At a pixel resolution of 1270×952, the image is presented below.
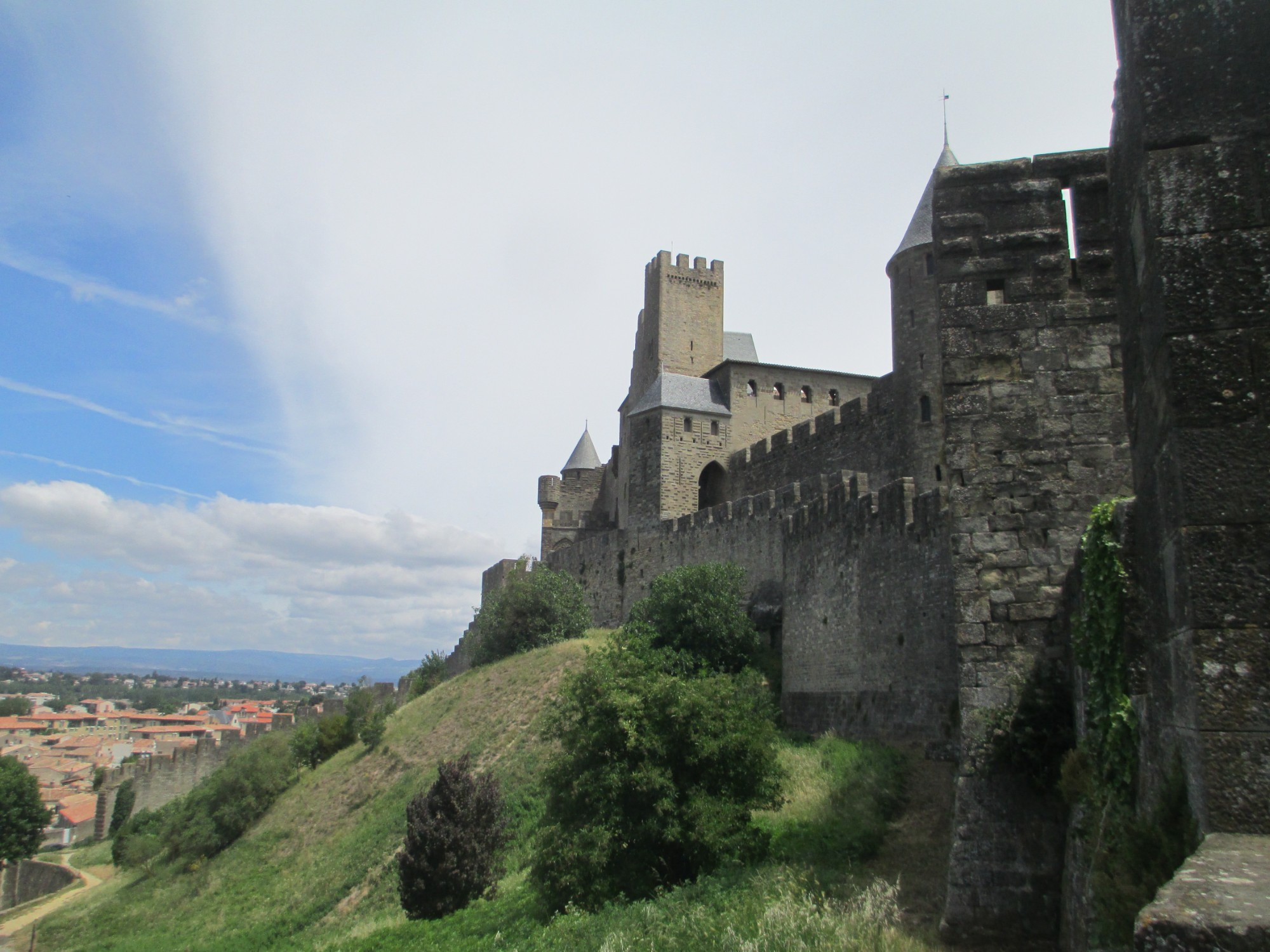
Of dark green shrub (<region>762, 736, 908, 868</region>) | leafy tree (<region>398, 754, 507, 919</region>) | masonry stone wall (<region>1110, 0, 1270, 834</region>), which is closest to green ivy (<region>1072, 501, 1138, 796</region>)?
masonry stone wall (<region>1110, 0, 1270, 834</region>)

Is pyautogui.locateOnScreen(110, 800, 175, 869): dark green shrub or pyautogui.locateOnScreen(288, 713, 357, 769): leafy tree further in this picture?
pyautogui.locateOnScreen(288, 713, 357, 769): leafy tree

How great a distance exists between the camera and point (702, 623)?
26.5m

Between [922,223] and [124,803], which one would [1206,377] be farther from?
[124,803]

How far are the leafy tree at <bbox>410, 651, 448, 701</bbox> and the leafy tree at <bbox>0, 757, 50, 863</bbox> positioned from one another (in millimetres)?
22029

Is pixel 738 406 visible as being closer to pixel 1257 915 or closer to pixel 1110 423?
pixel 1110 423

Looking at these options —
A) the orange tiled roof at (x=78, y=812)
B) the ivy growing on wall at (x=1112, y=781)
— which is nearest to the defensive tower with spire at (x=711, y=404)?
the ivy growing on wall at (x=1112, y=781)

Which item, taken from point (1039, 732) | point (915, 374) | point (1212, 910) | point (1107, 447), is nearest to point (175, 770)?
point (915, 374)

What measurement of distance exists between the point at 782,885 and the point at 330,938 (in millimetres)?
14831

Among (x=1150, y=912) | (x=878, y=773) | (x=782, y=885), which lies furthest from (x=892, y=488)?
(x=1150, y=912)

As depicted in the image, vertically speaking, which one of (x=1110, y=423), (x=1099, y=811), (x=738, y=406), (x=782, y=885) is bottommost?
(x=782, y=885)

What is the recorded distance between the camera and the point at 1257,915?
280 cm

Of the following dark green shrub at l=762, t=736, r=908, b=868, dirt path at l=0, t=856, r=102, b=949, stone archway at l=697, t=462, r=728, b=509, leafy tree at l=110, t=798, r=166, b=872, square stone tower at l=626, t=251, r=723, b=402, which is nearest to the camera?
dark green shrub at l=762, t=736, r=908, b=868

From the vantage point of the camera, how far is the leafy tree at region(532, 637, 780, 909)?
13.4 metres

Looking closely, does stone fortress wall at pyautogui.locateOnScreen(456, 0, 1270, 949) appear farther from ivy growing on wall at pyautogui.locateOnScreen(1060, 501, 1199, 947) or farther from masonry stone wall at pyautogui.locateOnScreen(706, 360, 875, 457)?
masonry stone wall at pyautogui.locateOnScreen(706, 360, 875, 457)
